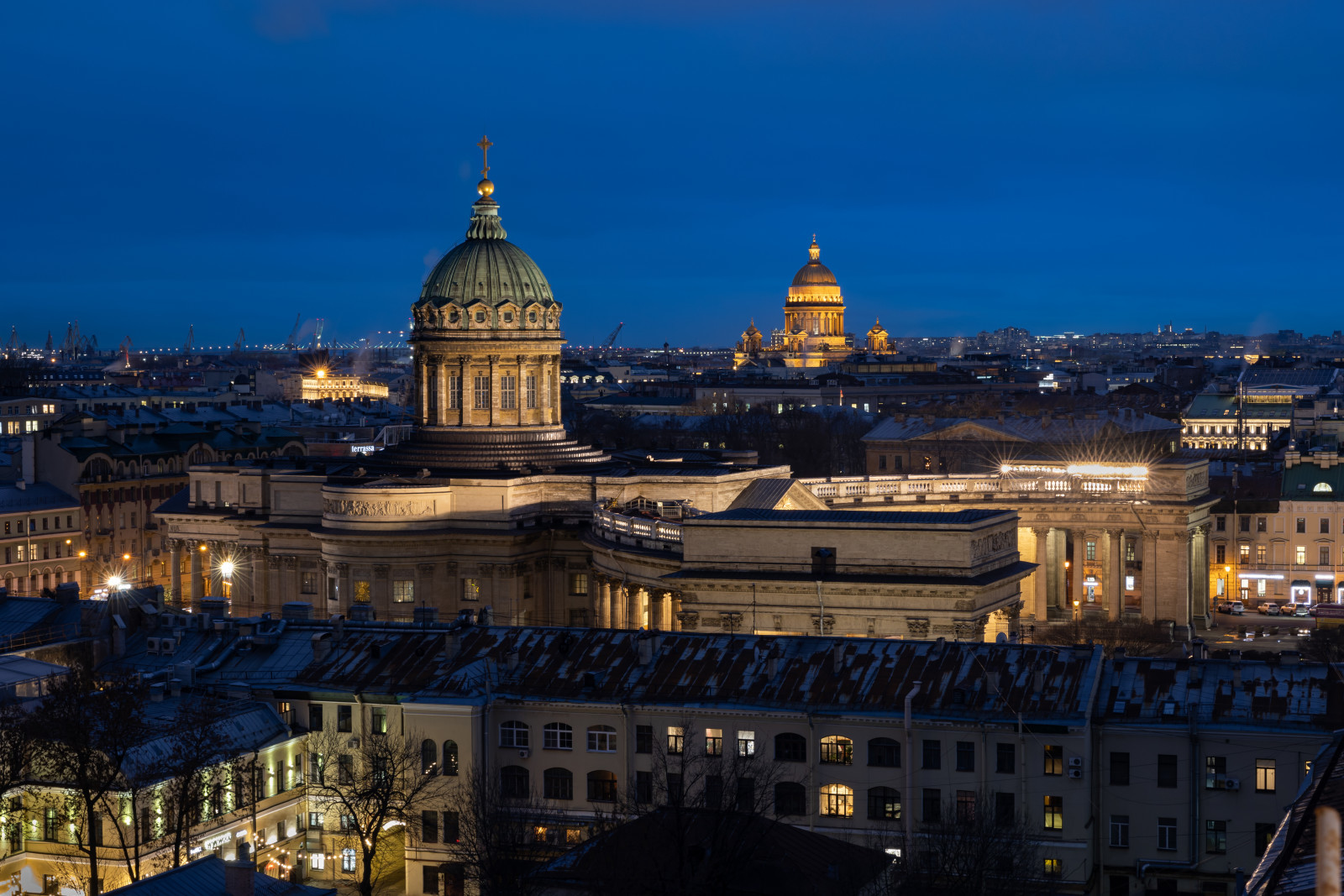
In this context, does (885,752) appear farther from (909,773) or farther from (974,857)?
(974,857)

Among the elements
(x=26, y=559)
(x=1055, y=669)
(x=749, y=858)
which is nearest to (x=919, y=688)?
(x=1055, y=669)

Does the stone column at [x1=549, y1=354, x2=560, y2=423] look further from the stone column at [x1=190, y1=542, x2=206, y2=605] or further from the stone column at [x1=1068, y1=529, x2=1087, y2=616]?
the stone column at [x1=1068, y1=529, x2=1087, y2=616]

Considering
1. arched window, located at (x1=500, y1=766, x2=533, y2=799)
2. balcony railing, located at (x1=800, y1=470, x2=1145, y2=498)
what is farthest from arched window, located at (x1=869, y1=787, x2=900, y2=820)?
balcony railing, located at (x1=800, y1=470, x2=1145, y2=498)

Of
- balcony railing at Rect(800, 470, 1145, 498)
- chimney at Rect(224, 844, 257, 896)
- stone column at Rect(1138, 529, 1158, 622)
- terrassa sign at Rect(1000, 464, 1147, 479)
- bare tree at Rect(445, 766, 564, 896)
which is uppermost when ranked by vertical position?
terrassa sign at Rect(1000, 464, 1147, 479)

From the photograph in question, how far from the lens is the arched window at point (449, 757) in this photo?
218 ft

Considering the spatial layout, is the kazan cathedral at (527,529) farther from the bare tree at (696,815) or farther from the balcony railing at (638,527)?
the bare tree at (696,815)

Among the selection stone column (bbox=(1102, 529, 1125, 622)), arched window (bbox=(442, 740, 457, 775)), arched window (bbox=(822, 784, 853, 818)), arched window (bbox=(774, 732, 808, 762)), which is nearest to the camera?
arched window (bbox=(822, 784, 853, 818))

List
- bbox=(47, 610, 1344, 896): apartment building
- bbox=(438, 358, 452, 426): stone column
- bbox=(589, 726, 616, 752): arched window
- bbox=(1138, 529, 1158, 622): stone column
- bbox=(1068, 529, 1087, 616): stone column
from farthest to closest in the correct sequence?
bbox=(1068, 529, 1087, 616): stone column, bbox=(438, 358, 452, 426): stone column, bbox=(1138, 529, 1158, 622): stone column, bbox=(589, 726, 616, 752): arched window, bbox=(47, 610, 1344, 896): apartment building

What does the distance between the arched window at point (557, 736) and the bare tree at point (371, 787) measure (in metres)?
Result: 3.46

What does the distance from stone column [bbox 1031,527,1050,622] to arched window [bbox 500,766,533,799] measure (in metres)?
52.2

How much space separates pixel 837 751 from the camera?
211ft

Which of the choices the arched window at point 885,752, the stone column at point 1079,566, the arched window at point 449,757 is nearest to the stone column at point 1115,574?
the stone column at point 1079,566

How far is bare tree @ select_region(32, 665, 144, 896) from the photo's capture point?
60.2 metres

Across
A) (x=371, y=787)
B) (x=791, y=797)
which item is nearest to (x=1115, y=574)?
(x=791, y=797)
